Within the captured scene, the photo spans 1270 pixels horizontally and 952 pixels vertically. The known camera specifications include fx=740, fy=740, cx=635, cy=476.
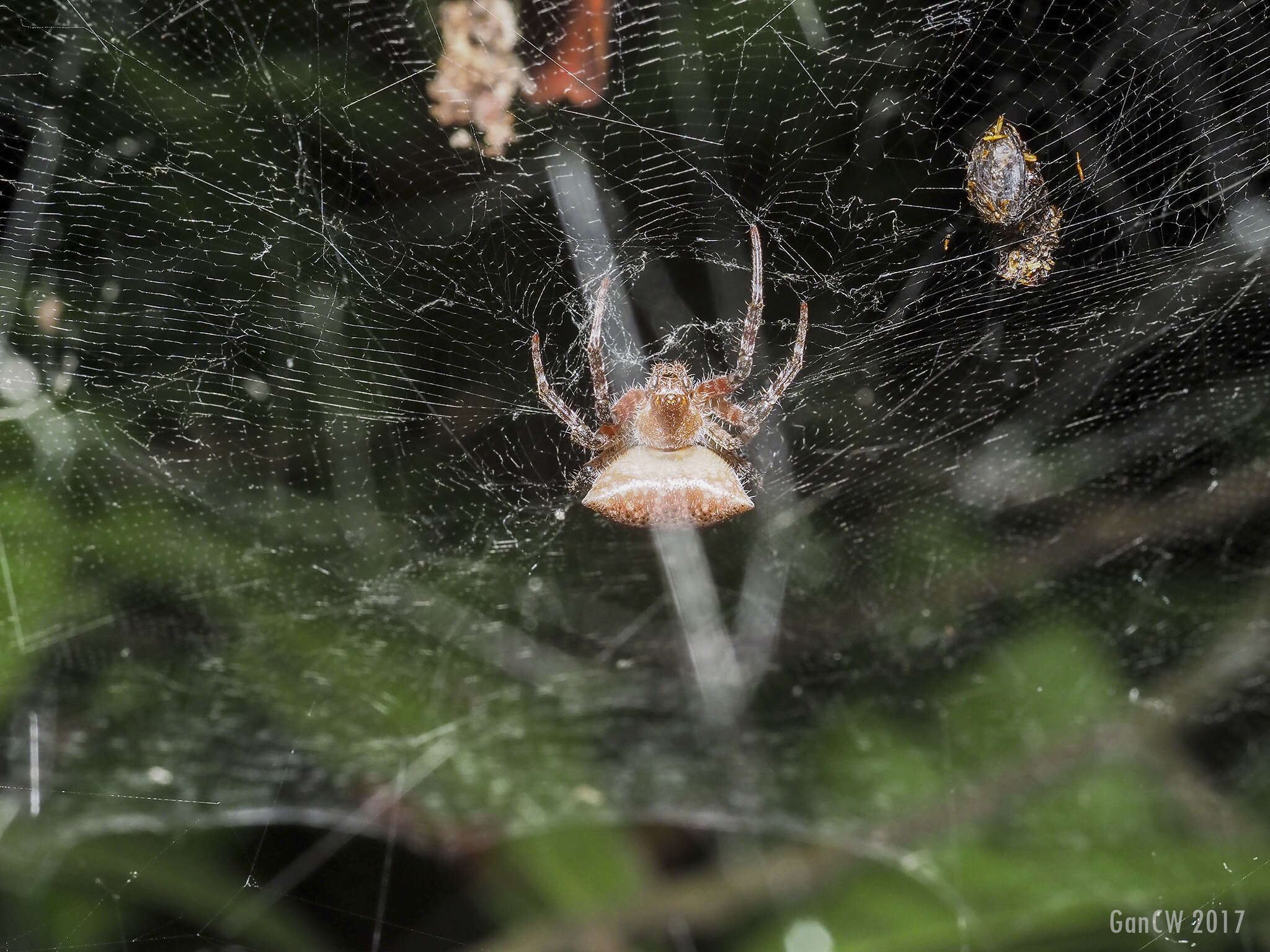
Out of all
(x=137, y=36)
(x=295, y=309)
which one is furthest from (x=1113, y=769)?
(x=137, y=36)

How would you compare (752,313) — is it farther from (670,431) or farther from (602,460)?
(602,460)

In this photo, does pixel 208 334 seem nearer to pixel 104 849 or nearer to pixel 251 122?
pixel 251 122

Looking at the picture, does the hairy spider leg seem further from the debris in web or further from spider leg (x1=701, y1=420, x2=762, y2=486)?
the debris in web

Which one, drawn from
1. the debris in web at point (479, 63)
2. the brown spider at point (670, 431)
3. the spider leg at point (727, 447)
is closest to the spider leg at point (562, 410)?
the brown spider at point (670, 431)

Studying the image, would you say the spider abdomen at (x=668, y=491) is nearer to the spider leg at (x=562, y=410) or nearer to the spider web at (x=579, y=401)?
the spider leg at (x=562, y=410)

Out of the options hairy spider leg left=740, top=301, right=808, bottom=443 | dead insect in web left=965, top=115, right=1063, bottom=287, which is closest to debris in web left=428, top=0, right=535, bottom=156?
hairy spider leg left=740, top=301, right=808, bottom=443

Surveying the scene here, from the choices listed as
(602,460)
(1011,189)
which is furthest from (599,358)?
(1011,189)
